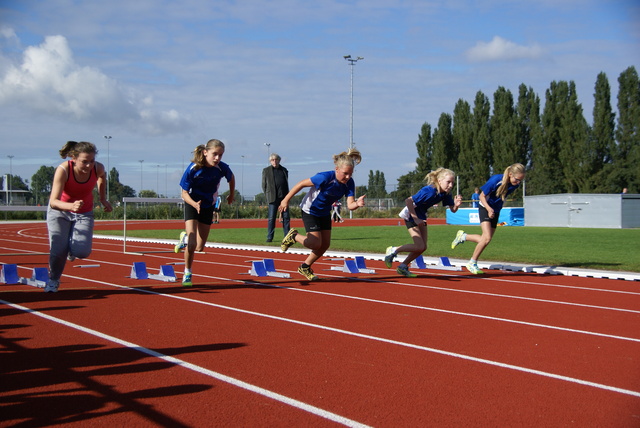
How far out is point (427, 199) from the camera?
9312 millimetres

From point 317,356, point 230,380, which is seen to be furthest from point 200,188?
point 230,380

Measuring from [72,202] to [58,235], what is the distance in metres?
0.39

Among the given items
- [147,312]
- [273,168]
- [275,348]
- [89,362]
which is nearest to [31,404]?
[89,362]

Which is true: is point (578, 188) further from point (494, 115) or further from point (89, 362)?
point (89, 362)

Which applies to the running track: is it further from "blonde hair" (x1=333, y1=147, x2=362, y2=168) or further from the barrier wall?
the barrier wall

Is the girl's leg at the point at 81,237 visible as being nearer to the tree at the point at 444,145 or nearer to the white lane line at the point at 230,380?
the white lane line at the point at 230,380

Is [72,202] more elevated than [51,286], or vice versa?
[72,202]

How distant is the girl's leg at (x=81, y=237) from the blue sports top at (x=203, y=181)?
127 cm

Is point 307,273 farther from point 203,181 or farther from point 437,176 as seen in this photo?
point 437,176

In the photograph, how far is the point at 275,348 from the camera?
479 centimetres

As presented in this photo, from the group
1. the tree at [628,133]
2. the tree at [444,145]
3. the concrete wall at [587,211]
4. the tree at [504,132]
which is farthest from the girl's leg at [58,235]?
the tree at [444,145]

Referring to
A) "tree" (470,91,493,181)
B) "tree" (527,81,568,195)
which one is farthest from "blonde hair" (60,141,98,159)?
"tree" (470,91,493,181)

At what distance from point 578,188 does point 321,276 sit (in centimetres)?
4974

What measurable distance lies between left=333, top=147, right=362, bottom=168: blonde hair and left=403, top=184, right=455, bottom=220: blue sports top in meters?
1.42
